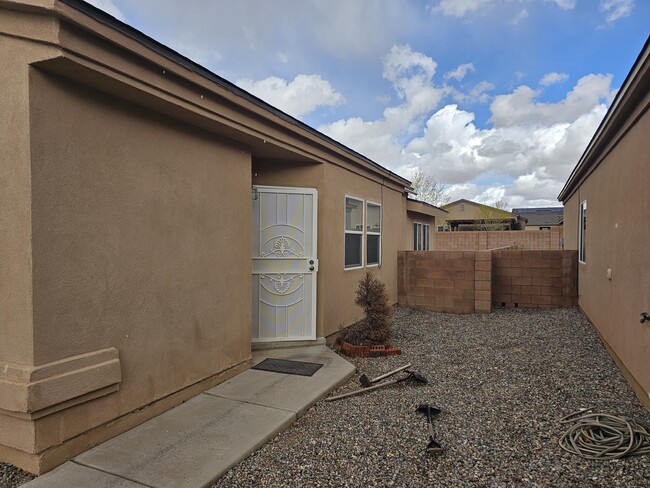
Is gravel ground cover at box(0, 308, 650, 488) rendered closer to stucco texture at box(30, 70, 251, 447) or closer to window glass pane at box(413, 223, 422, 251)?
stucco texture at box(30, 70, 251, 447)

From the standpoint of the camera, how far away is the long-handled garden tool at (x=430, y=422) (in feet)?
9.18

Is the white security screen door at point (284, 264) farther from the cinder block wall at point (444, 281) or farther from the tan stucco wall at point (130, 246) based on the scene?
the cinder block wall at point (444, 281)

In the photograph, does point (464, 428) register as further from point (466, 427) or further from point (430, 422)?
point (430, 422)

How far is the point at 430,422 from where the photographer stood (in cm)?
320

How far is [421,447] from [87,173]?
3.11m

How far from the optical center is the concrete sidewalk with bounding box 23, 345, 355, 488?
7.93ft

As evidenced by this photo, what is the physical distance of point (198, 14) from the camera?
640 centimetres

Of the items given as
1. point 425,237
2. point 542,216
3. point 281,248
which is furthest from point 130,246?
point 542,216

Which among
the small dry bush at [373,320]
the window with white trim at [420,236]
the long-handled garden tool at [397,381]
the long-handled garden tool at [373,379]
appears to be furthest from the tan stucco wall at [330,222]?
the window with white trim at [420,236]

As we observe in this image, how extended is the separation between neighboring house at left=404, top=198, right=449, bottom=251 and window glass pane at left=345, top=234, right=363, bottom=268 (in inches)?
128

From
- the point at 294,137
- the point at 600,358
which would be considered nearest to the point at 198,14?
A: the point at 294,137

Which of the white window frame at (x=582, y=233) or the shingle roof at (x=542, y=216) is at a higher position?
the shingle roof at (x=542, y=216)

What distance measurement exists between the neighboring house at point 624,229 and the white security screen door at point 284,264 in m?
3.62

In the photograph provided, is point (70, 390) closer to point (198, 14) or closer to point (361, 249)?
point (361, 249)
